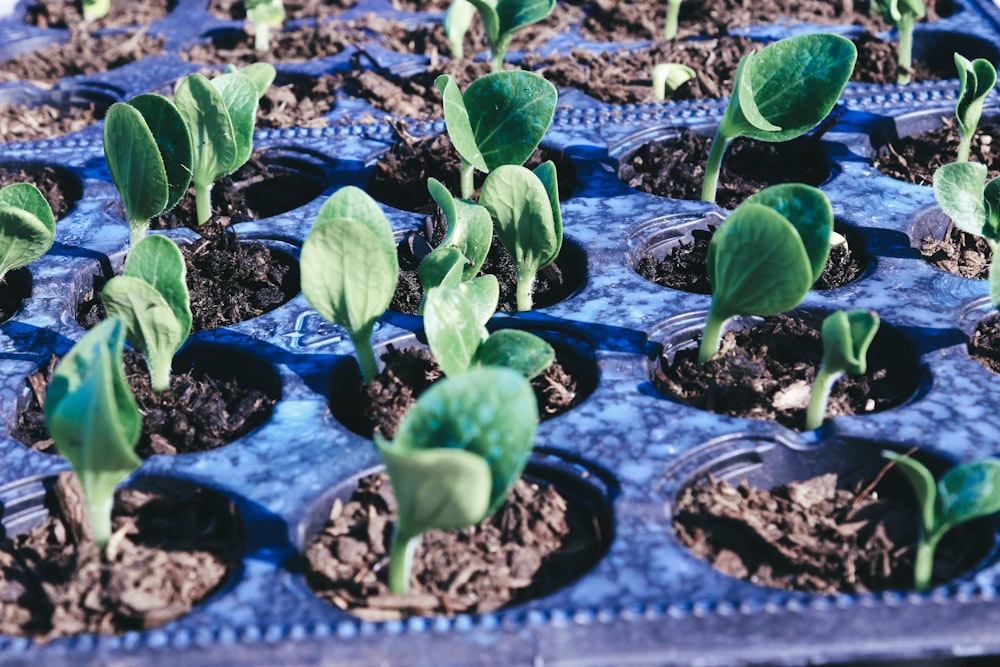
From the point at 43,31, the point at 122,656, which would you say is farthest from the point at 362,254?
→ the point at 43,31

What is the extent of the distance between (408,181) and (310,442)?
2.33 feet

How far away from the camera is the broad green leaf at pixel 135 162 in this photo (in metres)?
1.47

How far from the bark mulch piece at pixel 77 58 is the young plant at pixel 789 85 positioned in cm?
147

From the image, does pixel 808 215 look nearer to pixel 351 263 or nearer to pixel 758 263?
pixel 758 263

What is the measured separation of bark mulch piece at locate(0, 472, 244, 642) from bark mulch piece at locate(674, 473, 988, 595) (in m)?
0.48

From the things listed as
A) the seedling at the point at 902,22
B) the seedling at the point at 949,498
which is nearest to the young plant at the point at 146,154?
the seedling at the point at 949,498

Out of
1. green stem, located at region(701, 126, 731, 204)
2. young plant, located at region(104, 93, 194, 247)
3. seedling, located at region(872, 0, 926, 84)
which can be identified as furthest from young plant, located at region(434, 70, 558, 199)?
seedling, located at region(872, 0, 926, 84)

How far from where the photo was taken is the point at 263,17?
246 cm

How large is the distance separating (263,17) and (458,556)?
5.36 ft

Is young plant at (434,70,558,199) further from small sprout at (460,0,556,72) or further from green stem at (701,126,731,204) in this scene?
small sprout at (460,0,556,72)

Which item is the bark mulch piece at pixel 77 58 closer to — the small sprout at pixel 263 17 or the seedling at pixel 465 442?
the small sprout at pixel 263 17

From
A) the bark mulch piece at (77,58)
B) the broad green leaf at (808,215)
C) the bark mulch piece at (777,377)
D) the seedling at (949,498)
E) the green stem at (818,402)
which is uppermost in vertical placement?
the broad green leaf at (808,215)

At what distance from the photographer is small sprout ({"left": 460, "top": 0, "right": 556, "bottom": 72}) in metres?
2.00

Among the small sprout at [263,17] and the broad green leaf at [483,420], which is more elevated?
the broad green leaf at [483,420]
